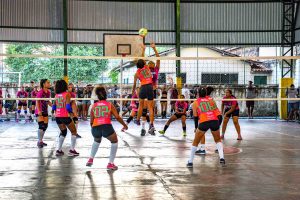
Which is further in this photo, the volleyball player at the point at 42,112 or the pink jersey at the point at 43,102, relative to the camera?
the pink jersey at the point at 43,102

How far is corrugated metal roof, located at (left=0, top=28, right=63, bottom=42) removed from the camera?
2517cm

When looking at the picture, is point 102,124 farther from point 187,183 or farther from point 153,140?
point 153,140

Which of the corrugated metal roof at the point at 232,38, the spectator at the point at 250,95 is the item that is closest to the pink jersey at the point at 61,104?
the spectator at the point at 250,95

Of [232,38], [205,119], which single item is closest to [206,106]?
[205,119]

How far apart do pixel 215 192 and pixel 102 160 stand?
11.6 feet

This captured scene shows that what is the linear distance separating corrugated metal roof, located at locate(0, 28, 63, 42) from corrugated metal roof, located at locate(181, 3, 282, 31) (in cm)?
712

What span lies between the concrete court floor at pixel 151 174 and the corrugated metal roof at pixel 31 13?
14.8 metres

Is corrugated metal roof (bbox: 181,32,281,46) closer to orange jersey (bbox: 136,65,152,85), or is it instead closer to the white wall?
the white wall

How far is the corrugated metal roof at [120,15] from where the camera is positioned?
26.0m

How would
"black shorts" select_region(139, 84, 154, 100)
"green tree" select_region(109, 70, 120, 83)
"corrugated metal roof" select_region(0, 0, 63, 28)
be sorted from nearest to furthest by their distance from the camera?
"black shorts" select_region(139, 84, 154, 100) < "corrugated metal roof" select_region(0, 0, 63, 28) < "green tree" select_region(109, 70, 120, 83)

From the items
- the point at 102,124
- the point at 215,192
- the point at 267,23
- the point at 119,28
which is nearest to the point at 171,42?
the point at 119,28

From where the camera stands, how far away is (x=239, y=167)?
8.47 metres

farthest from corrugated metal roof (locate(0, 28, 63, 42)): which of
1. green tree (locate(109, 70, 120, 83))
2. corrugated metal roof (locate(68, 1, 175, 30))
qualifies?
green tree (locate(109, 70, 120, 83))

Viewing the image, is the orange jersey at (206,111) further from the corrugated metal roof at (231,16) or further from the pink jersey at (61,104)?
the corrugated metal roof at (231,16)
